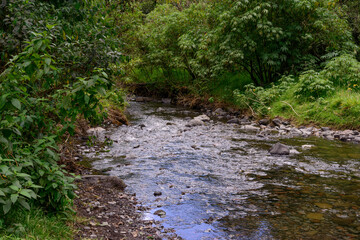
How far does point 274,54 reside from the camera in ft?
56.5

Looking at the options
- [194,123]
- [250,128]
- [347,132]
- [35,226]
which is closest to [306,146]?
[347,132]

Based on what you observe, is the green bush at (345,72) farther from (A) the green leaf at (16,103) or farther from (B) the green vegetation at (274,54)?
(A) the green leaf at (16,103)

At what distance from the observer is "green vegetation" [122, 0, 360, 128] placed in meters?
14.7

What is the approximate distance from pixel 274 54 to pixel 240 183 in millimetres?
11567

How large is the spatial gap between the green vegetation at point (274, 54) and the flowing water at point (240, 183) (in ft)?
12.4

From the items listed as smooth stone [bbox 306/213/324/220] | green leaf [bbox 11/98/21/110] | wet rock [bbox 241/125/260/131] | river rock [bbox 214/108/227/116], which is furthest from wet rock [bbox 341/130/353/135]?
green leaf [bbox 11/98/21/110]

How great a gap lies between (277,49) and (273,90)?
9.12 feet

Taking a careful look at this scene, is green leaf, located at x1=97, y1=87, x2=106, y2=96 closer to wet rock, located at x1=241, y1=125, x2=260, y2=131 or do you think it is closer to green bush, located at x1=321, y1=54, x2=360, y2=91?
wet rock, located at x1=241, y1=125, x2=260, y2=131

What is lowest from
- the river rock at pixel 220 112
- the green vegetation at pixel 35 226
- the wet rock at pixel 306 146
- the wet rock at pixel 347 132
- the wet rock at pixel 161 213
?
the river rock at pixel 220 112

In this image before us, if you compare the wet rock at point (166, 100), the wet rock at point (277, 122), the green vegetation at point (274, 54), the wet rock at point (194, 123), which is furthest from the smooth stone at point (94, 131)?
the wet rock at point (166, 100)

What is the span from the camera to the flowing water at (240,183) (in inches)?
210

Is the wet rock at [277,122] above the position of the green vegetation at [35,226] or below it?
below

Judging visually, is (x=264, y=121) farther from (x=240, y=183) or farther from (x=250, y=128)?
(x=240, y=183)

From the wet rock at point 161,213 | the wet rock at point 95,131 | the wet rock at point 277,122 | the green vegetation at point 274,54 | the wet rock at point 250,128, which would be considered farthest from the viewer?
the green vegetation at point 274,54
